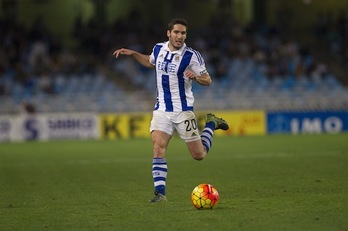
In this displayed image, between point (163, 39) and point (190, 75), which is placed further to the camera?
point (163, 39)

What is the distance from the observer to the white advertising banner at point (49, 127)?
29.2 meters

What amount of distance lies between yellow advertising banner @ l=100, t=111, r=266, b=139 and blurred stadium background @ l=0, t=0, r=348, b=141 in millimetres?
532

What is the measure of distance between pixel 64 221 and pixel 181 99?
2.69 metres

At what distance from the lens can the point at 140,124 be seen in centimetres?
2997

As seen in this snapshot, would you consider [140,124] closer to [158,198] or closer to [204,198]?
[158,198]

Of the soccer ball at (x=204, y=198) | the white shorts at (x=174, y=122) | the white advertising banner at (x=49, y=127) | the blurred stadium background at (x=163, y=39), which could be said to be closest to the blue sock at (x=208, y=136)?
the white shorts at (x=174, y=122)

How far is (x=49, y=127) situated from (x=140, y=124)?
10.8 ft

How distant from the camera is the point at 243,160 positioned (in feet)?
61.6

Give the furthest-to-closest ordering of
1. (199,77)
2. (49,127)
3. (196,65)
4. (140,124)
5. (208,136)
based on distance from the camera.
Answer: (140,124) → (49,127) → (208,136) → (196,65) → (199,77)

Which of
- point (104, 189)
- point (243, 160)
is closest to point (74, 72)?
point (243, 160)

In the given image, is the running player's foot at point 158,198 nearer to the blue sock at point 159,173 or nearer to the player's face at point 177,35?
the blue sock at point 159,173

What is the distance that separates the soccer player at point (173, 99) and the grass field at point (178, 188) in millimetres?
593

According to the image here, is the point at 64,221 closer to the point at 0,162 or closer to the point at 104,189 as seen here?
the point at 104,189

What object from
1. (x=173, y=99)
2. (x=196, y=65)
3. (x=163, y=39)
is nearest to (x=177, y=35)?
(x=196, y=65)
